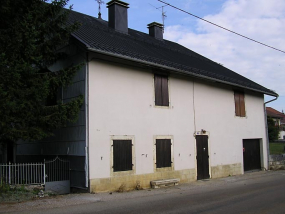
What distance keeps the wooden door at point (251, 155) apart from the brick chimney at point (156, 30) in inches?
338

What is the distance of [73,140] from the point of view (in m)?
11.1

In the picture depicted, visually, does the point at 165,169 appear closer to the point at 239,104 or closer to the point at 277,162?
the point at 239,104

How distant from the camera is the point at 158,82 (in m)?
13.2

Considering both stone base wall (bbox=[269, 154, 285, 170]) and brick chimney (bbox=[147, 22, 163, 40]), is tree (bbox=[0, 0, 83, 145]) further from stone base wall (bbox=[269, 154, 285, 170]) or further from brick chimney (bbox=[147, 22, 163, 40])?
stone base wall (bbox=[269, 154, 285, 170])

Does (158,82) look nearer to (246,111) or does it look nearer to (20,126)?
(20,126)

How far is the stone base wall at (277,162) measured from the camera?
19.5 m

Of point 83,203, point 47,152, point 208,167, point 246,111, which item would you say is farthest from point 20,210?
point 246,111

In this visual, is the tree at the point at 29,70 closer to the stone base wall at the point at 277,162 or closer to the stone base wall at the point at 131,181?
the stone base wall at the point at 131,181

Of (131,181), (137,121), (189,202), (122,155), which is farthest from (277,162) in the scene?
(189,202)

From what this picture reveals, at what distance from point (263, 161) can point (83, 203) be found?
13.5 meters

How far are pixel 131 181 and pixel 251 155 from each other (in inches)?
377

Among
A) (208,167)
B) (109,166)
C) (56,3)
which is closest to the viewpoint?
(56,3)

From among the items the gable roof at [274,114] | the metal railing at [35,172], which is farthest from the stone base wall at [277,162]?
the gable roof at [274,114]

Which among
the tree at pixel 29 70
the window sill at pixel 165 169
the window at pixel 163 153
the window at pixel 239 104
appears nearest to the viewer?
the tree at pixel 29 70
